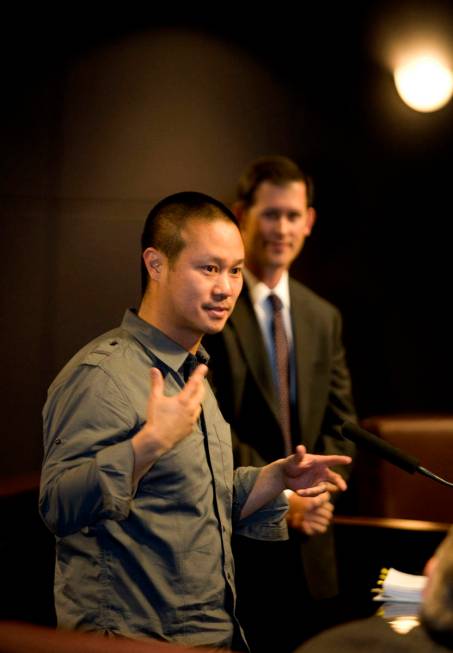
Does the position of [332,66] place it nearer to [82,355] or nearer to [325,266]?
[325,266]

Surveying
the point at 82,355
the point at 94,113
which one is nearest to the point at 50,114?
the point at 94,113

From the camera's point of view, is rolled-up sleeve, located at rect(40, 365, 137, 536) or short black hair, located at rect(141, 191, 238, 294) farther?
short black hair, located at rect(141, 191, 238, 294)

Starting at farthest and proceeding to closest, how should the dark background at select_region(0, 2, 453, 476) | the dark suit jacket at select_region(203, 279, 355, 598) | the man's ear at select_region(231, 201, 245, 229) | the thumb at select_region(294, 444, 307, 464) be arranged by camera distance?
the dark background at select_region(0, 2, 453, 476) → the man's ear at select_region(231, 201, 245, 229) → the dark suit jacket at select_region(203, 279, 355, 598) → the thumb at select_region(294, 444, 307, 464)

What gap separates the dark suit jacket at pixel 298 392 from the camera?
273cm

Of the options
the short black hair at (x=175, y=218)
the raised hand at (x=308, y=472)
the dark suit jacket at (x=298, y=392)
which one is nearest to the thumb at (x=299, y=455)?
the raised hand at (x=308, y=472)

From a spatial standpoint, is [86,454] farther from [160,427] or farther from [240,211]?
[240,211]

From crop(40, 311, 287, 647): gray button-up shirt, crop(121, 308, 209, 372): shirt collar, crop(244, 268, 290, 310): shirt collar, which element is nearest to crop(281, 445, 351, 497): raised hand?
crop(40, 311, 287, 647): gray button-up shirt

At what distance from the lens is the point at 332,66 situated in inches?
147

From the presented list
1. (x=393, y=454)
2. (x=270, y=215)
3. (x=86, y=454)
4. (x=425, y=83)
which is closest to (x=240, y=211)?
(x=270, y=215)

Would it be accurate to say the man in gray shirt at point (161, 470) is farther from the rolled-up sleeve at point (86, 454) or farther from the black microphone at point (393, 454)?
the black microphone at point (393, 454)

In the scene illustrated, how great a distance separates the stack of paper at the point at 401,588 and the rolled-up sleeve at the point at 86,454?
0.59 m

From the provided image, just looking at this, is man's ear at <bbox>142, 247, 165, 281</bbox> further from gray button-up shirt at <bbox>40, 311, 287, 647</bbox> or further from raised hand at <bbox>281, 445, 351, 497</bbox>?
raised hand at <bbox>281, 445, 351, 497</bbox>

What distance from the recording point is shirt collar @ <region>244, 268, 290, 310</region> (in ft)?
9.57

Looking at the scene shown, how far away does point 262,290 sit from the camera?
2928 mm
